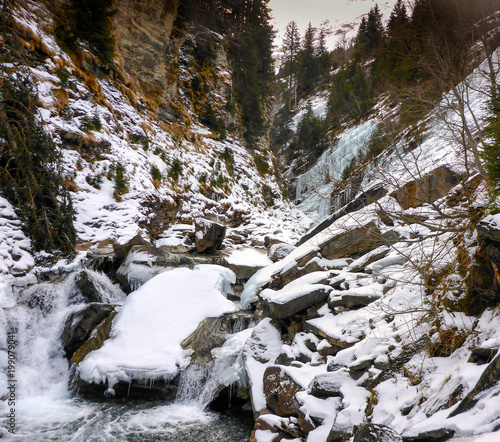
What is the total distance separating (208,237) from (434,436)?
9783 millimetres

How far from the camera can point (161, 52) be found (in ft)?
57.1

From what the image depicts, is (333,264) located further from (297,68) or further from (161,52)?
(297,68)

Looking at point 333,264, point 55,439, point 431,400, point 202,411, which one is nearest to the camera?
point 431,400

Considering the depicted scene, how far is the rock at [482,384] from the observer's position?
2.12m

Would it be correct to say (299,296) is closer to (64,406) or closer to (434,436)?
(434,436)

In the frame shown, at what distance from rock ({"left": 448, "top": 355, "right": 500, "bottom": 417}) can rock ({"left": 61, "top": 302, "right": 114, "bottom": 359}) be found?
659 centimetres

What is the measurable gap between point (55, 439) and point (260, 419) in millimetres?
3350

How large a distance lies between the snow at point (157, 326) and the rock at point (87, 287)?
113 centimetres

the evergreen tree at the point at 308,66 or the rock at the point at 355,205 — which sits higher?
the evergreen tree at the point at 308,66

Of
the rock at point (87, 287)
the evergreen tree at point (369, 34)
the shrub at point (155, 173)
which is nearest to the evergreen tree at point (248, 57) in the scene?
the shrub at point (155, 173)

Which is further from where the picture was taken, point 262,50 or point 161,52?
point 262,50

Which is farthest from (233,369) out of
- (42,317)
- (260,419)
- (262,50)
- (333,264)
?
(262,50)

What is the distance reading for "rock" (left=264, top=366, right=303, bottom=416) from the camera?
3.95m

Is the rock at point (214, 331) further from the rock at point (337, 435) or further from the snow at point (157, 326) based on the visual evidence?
the rock at point (337, 435)
